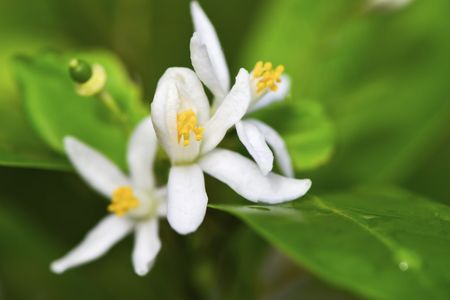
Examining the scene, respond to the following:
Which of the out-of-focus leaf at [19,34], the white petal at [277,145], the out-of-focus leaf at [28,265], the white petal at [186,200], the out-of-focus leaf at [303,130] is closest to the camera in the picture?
the white petal at [186,200]

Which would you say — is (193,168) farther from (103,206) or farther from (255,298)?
(103,206)

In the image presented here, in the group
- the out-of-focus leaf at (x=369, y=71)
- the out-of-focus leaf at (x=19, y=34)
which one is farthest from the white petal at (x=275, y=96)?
the out-of-focus leaf at (x=19, y=34)

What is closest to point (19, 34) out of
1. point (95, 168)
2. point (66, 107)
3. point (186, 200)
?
point (66, 107)

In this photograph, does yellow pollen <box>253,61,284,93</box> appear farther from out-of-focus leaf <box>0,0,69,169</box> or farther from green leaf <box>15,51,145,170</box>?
out-of-focus leaf <box>0,0,69,169</box>

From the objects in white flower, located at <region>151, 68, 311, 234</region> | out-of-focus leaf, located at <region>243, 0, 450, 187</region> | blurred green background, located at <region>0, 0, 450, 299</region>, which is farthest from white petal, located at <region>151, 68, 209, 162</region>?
out-of-focus leaf, located at <region>243, 0, 450, 187</region>

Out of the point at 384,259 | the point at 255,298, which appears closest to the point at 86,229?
the point at 255,298

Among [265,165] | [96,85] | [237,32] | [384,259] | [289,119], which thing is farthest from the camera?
[237,32]

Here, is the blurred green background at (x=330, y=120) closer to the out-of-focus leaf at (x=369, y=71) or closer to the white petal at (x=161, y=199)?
the out-of-focus leaf at (x=369, y=71)

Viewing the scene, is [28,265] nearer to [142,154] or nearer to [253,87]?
[142,154]
